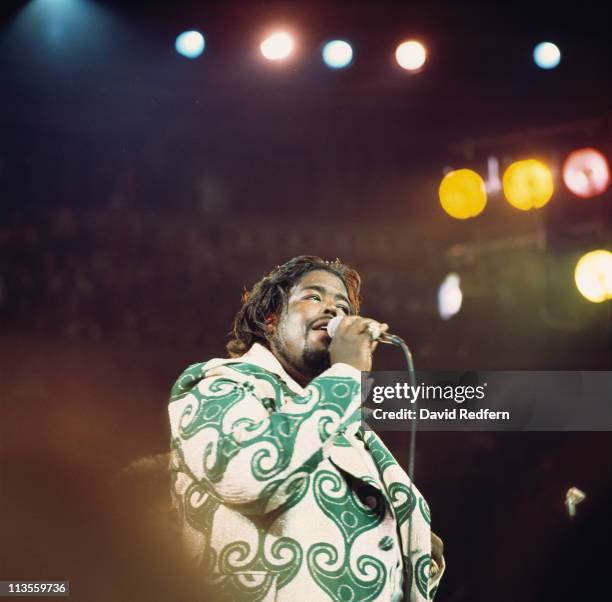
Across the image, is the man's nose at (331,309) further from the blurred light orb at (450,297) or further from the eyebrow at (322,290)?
the blurred light orb at (450,297)

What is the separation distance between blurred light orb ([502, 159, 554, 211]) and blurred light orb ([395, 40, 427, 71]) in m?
0.62

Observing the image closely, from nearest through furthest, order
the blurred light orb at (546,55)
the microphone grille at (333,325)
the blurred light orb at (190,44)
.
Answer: the microphone grille at (333,325), the blurred light orb at (190,44), the blurred light orb at (546,55)

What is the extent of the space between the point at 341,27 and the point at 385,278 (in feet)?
3.54

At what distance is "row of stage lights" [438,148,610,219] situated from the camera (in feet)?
10.7

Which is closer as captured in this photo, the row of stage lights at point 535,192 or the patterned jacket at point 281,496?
the patterned jacket at point 281,496

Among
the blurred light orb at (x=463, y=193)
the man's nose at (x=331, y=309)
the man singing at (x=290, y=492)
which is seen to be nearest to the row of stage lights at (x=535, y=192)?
the blurred light orb at (x=463, y=193)

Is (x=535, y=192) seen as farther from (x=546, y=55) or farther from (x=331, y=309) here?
(x=331, y=309)

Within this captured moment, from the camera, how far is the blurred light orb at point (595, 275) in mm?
3236

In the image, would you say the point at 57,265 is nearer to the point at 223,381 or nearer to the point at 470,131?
the point at 223,381

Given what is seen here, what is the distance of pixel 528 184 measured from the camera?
336 cm

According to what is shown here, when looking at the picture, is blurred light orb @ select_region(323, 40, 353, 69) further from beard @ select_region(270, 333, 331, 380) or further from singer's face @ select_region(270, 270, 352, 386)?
beard @ select_region(270, 333, 331, 380)

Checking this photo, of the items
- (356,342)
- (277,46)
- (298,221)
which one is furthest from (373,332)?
(277,46)

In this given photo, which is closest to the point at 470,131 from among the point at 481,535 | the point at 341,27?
the point at 341,27

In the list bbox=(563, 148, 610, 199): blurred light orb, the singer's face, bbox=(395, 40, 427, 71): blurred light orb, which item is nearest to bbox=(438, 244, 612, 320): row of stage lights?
bbox=(563, 148, 610, 199): blurred light orb
